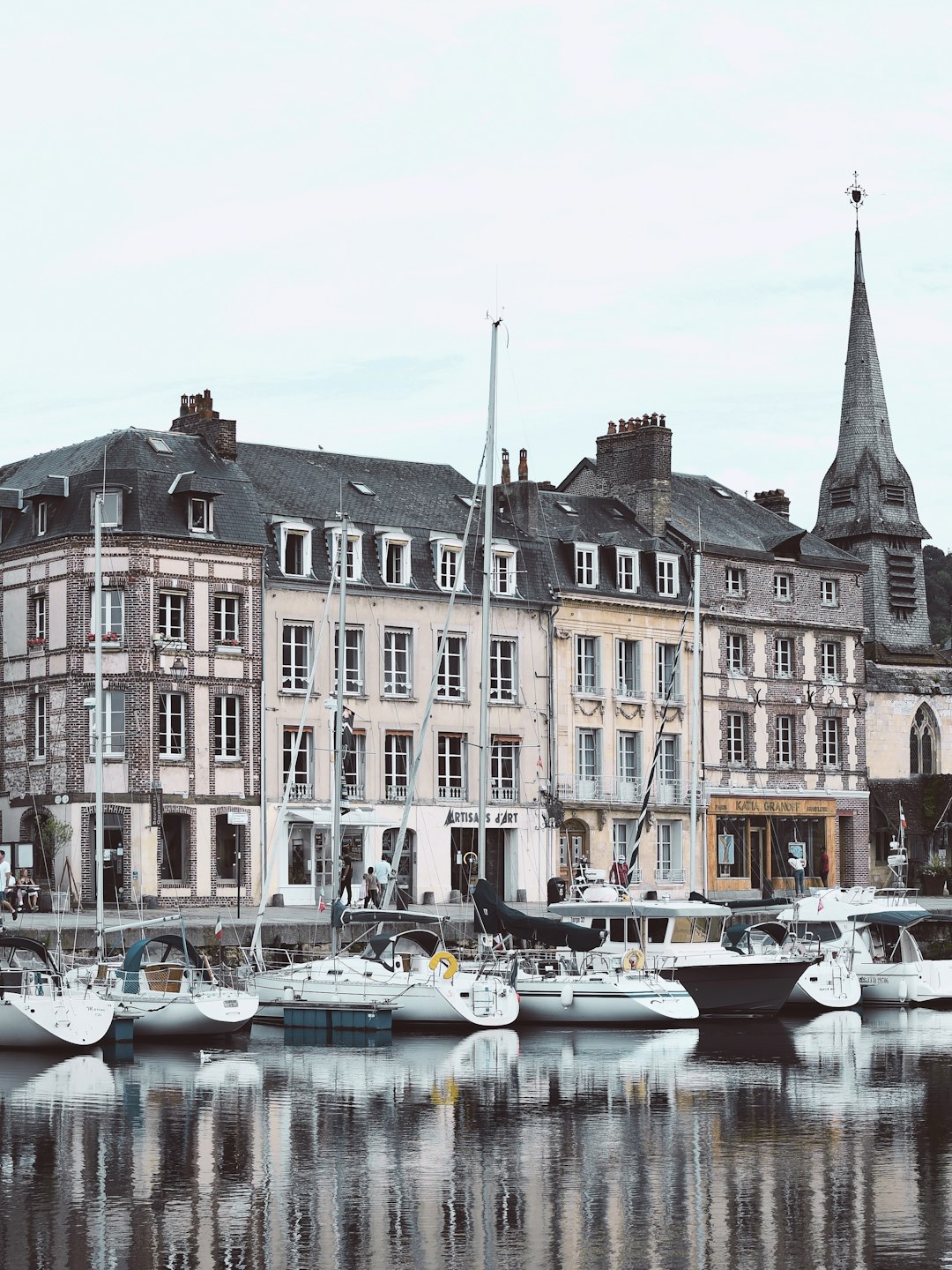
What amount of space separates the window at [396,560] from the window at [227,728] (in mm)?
6059

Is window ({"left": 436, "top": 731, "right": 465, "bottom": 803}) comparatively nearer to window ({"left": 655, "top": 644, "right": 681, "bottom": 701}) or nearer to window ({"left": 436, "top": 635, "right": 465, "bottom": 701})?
window ({"left": 436, "top": 635, "right": 465, "bottom": 701})

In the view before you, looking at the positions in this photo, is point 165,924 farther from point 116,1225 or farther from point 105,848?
point 116,1225

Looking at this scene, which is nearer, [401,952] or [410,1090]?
[410,1090]

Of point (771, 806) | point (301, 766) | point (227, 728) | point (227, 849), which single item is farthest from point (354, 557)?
point (771, 806)

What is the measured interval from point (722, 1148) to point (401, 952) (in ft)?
56.3

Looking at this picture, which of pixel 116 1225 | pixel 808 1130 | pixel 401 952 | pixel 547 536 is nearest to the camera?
pixel 116 1225

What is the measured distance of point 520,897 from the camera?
60.2 meters

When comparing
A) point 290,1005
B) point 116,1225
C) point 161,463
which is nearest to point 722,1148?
point 116,1225

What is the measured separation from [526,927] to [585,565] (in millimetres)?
23921

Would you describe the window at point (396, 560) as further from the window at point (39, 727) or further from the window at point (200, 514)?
the window at point (39, 727)

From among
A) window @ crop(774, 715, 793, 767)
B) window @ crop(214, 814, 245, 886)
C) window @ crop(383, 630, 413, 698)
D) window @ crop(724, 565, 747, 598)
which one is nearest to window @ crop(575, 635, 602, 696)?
window @ crop(724, 565, 747, 598)

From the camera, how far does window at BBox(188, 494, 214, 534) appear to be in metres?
54.8

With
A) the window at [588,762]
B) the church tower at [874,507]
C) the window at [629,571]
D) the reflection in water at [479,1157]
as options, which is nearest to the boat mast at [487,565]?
the reflection in water at [479,1157]

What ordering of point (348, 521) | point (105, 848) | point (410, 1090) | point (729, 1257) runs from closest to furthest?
point (729, 1257), point (410, 1090), point (105, 848), point (348, 521)
